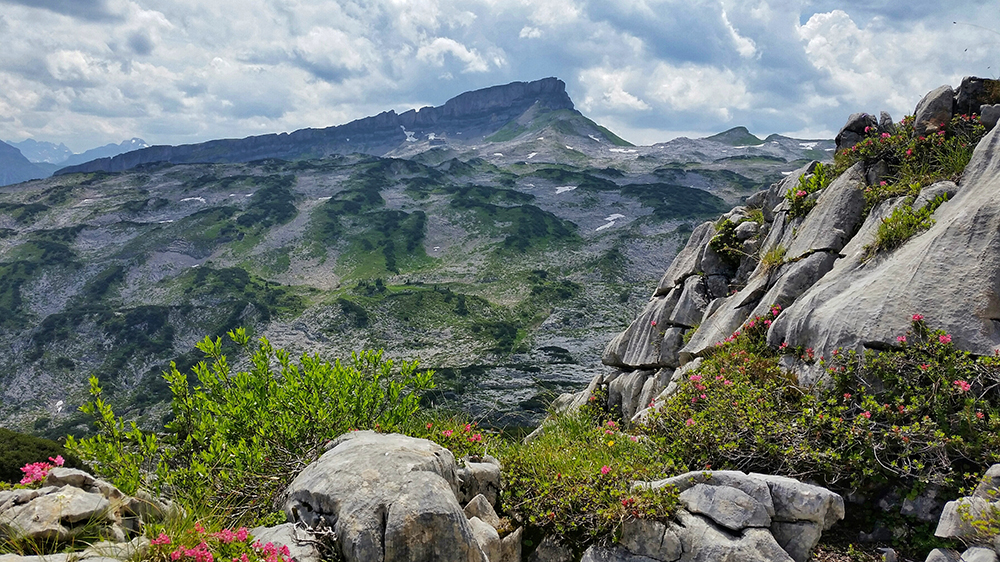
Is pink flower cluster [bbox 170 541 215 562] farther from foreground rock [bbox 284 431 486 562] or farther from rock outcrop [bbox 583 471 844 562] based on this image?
rock outcrop [bbox 583 471 844 562]

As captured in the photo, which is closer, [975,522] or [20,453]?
[975,522]

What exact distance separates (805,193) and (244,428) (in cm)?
1676

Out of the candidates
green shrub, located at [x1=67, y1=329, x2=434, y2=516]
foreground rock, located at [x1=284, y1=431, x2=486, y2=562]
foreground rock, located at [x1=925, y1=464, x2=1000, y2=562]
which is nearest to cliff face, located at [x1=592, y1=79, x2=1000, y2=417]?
foreground rock, located at [x1=925, y1=464, x2=1000, y2=562]

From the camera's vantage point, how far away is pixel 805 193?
16.6m

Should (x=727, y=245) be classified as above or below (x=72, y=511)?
above

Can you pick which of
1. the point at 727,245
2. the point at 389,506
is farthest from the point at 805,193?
the point at 389,506

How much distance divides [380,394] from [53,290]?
166806mm

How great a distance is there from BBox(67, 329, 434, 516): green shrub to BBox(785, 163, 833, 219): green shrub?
12.8 metres

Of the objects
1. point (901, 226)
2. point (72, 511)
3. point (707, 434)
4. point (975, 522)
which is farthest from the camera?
point (901, 226)

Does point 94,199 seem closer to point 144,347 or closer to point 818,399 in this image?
point 144,347

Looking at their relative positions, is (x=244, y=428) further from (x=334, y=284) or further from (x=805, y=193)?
(x=334, y=284)

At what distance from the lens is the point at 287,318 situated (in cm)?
11181

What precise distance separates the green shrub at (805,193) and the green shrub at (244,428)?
12.8m

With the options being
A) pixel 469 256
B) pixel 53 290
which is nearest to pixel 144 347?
pixel 53 290
